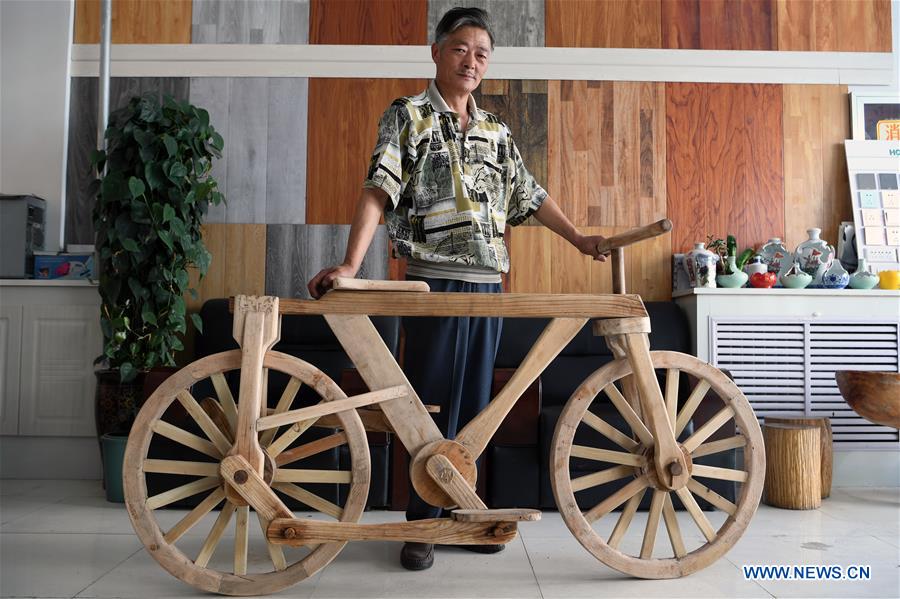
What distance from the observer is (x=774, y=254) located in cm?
341

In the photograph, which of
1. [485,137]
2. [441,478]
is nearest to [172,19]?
[485,137]

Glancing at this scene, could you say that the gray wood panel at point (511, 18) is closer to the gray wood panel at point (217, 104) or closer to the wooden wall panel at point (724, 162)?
the wooden wall panel at point (724, 162)

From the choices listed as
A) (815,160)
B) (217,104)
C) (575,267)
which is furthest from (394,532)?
(815,160)

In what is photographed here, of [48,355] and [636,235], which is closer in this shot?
[636,235]

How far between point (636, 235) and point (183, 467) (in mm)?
1281

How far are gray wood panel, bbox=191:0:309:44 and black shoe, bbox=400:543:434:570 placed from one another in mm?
2648

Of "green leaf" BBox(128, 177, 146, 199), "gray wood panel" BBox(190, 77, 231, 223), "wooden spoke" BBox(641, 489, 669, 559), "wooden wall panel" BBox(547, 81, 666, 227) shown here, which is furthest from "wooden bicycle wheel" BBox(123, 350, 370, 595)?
"wooden wall panel" BBox(547, 81, 666, 227)

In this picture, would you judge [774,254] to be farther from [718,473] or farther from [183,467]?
[183,467]

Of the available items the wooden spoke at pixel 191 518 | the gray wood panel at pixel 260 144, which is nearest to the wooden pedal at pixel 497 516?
the wooden spoke at pixel 191 518

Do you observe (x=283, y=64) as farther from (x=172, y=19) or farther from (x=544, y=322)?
(x=544, y=322)

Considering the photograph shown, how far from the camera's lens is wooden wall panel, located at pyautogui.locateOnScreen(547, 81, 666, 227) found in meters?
3.53

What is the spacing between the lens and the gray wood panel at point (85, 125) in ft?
11.5

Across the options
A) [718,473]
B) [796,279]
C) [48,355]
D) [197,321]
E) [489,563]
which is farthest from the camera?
[48,355]

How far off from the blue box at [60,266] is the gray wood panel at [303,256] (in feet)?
2.87
